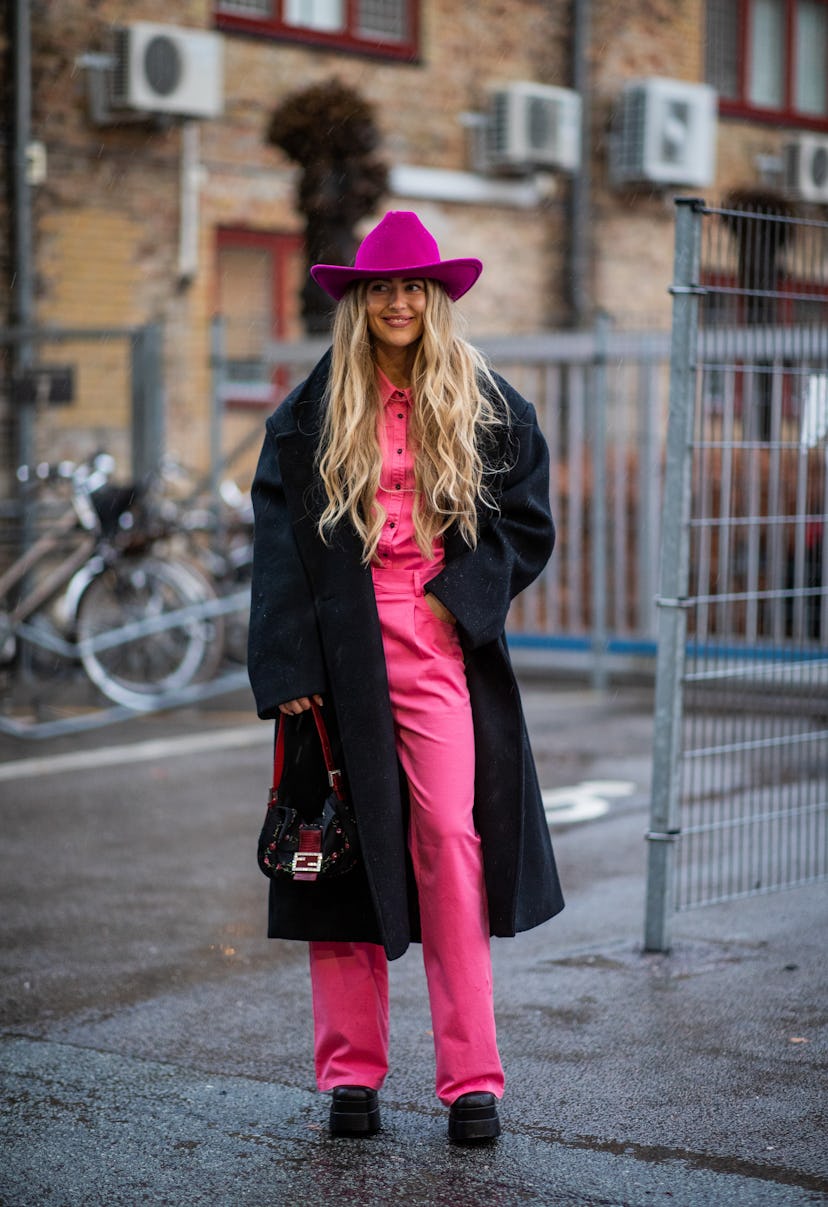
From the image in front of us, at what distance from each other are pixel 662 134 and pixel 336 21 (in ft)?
11.7

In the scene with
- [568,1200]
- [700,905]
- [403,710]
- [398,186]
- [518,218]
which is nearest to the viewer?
[568,1200]

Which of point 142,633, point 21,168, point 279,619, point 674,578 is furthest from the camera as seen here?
point 21,168

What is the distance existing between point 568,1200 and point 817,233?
354 cm

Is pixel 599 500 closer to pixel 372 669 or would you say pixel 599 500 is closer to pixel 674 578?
pixel 674 578

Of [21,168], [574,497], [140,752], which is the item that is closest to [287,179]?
[21,168]

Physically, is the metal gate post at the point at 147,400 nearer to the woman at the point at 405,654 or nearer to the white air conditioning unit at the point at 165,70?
the white air conditioning unit at the point at 165,70

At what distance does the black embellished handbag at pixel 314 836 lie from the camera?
409 centimetres

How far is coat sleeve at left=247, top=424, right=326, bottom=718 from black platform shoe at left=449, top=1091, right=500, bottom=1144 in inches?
36.8

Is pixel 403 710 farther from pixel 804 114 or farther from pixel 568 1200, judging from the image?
pixel 804 114

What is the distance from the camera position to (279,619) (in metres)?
4.19

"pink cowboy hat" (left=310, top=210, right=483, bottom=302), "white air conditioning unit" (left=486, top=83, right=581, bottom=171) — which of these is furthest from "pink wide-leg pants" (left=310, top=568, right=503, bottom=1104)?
"white air conditioning unit" (left=486, top=83, right=581, bottom=171)

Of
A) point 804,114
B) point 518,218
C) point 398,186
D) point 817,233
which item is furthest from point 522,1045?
point 804,114

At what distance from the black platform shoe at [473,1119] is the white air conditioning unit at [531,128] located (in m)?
14.3

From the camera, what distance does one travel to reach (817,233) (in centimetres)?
621
